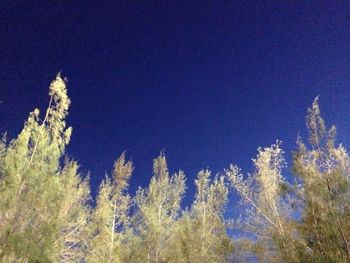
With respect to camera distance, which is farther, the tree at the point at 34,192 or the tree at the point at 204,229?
the tree at the point at 204,229

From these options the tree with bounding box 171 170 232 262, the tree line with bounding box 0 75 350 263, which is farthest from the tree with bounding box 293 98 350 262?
the tree with bounding box 171 170 232 262

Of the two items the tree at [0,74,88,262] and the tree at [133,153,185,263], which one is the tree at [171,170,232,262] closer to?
the tree at [133,153,185,263]

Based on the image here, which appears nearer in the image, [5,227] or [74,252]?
[5,227]

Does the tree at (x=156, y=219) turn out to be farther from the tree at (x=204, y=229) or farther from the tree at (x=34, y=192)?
the tree at (x=34, y=192)

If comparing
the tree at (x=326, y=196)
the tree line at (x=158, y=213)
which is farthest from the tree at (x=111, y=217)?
the tree at (x=326, y=196)

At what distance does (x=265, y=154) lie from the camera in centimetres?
1494

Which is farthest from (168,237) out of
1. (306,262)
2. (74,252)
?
(306,262)

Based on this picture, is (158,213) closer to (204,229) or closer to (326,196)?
(204,229)

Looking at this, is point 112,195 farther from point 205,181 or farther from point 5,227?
point 5,227

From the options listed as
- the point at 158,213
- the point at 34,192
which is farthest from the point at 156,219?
the point at 34,192

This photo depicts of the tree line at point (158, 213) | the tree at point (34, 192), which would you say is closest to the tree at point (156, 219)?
the tree line at point (158, 213)

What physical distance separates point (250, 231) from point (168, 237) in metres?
4.23

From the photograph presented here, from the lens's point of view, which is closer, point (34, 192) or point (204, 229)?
point (34, 192)

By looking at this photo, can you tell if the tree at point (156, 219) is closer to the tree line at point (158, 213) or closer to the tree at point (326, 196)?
the tree line at point (158, 213)
